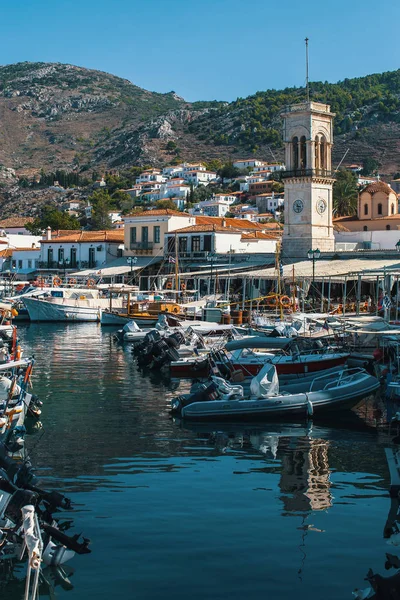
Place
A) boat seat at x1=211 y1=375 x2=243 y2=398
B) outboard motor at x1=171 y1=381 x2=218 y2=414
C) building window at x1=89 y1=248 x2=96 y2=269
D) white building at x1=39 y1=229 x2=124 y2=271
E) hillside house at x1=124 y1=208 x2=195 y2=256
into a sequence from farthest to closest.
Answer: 1. building window at x1=89 y1=248 x2=96 y2=269
2. white building at x1=39 y1=229 x2=124 y2=271
3. hillside house at x1=124 y1=208 x2=195 y2=256
4. boat seat at x1=211 y1=375 x2=243 y2=398
5. outboard motor at x1=171 y1=381 x2=218 y2=414

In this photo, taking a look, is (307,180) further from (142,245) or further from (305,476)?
(305,476)

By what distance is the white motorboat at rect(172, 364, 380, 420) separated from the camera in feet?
83.0

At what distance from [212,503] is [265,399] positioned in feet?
29.2

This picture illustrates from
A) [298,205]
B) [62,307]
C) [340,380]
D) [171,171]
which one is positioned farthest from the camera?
[171,171]

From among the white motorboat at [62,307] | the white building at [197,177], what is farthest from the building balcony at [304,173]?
the white building at [197,177]

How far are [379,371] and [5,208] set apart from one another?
174 m

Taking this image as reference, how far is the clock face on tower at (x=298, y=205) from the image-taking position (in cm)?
6499

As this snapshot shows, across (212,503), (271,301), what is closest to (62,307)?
(271,301)

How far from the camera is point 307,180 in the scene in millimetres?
64750

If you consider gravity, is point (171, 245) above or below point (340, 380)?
above

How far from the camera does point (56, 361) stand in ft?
133

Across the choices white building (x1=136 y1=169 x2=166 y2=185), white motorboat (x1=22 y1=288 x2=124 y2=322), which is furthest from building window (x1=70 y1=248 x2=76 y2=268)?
white building (x1=136 y1=169 x2=166 y2=185)

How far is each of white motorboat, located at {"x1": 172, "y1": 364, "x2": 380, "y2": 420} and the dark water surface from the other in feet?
2.28

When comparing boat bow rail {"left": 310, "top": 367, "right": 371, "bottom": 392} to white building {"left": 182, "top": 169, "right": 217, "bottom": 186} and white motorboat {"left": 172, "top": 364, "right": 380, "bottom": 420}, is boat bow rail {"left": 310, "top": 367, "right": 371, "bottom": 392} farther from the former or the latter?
white building {"left": 182, "top": 169, "right": 217, "bottom": 186}
